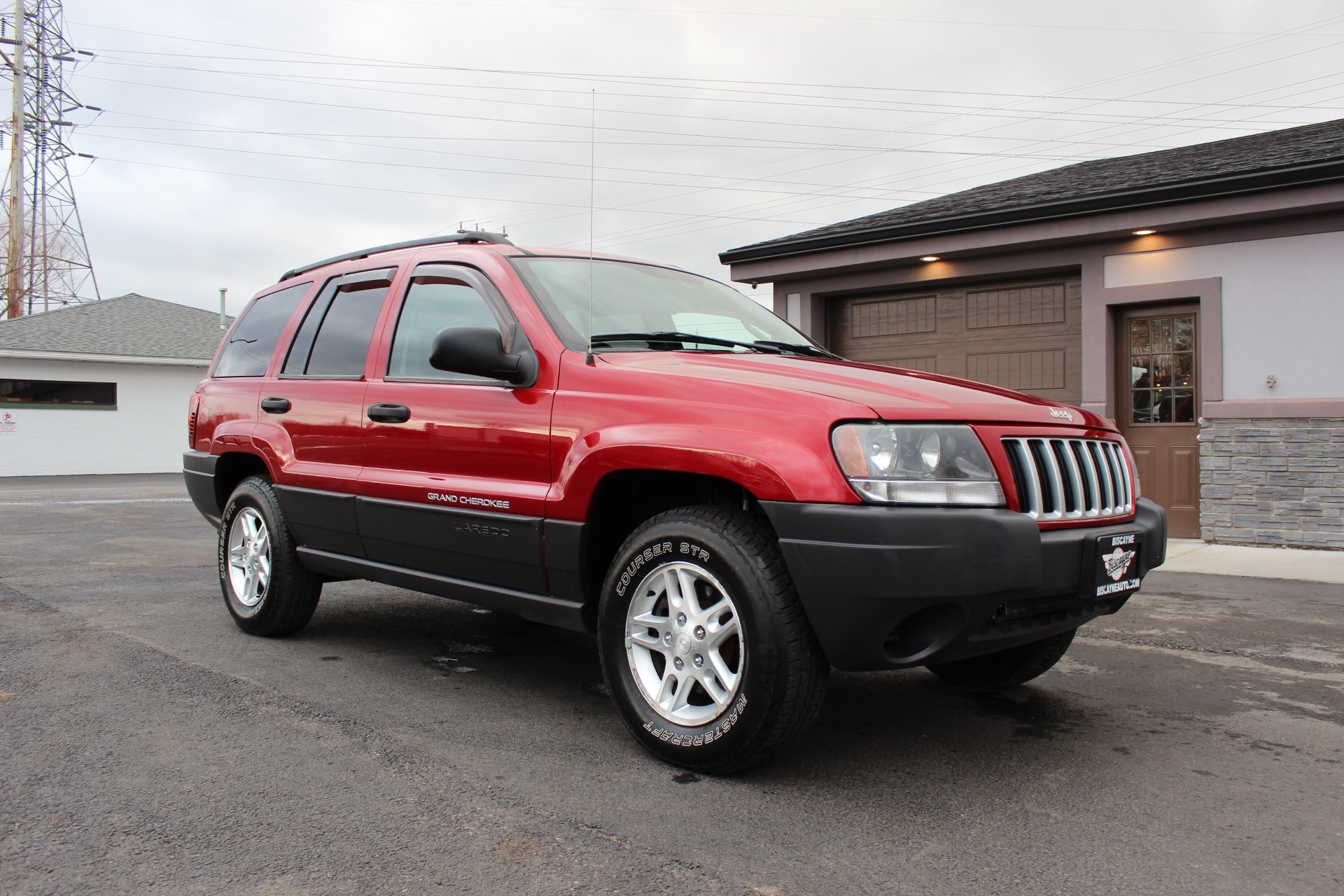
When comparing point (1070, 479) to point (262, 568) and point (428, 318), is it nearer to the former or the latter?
point (428, 318)

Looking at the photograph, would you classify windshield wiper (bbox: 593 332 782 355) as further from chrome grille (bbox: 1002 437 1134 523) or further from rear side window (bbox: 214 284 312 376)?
rear side window (bbox: 214 284 312 376)

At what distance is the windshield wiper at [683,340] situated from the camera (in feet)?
12.6

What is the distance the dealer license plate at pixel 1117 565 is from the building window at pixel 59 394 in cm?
2733

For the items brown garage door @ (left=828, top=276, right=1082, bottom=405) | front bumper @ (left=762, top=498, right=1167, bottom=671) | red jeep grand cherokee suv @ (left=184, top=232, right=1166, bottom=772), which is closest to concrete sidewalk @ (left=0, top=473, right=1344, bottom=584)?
brown garage door @ (left=828, top=276, right=1082, bottom=405)

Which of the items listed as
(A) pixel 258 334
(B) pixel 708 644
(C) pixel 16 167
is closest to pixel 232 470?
(A) pixel 258 334

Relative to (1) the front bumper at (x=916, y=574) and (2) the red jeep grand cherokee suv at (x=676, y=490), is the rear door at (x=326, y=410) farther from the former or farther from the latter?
(1) the front bumper at (x=916, y=574)

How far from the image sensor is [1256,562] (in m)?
8.25

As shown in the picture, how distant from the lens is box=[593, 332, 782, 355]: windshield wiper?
12.6ft

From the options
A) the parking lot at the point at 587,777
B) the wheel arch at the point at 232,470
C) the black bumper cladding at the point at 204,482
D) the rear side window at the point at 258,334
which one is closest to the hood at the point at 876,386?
the parking lot at the point at 587,777

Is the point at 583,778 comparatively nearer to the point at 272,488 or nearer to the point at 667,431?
the point at 667,431

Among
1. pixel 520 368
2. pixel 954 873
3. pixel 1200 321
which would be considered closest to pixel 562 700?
pixel 520 368

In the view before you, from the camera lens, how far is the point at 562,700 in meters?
4.02

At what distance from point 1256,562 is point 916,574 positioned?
22.4 ft

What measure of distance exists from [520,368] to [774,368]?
94 cm
